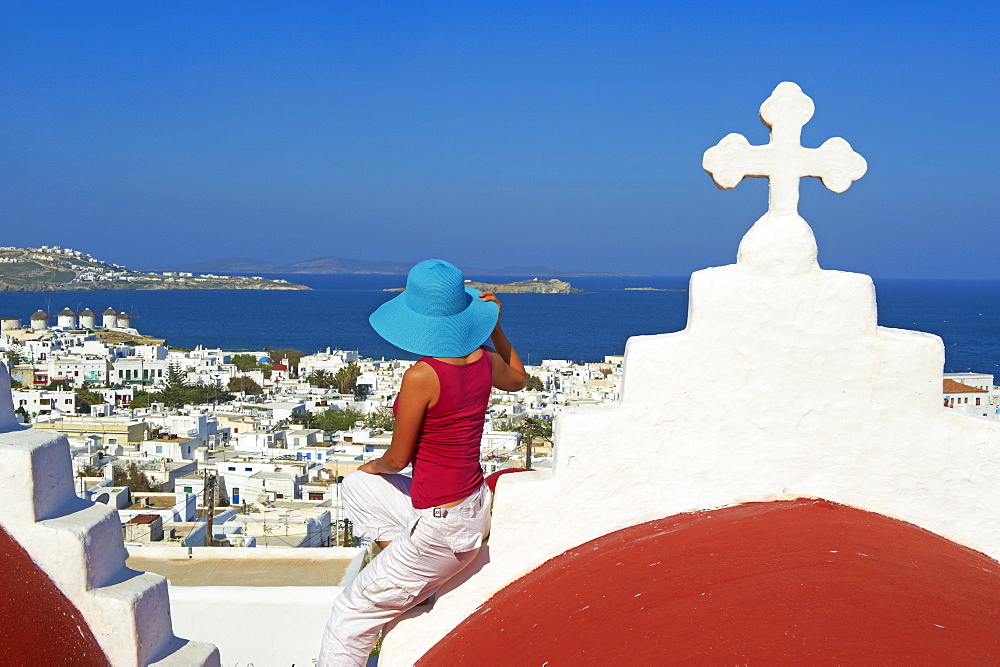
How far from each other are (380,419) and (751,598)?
4184 centimetres

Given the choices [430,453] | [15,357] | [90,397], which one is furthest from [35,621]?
[15,357]

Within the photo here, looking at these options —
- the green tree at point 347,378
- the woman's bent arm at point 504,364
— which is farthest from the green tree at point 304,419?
Answer: the woman's bent arm at point 504,364

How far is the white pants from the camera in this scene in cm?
258

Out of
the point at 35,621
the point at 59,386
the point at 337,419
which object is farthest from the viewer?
the point at 59,386

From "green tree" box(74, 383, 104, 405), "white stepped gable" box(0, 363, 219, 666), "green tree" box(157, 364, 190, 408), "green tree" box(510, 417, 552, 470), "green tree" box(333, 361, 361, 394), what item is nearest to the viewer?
"white stepped gable" box(0, 363, 219, 666)

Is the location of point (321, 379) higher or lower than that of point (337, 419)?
lower

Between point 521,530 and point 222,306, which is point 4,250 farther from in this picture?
point 521,530

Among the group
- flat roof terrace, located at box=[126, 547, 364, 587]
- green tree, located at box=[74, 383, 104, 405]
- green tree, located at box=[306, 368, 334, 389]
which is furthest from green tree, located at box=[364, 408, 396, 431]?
flat roof terrace, located at box=[126, 547, 364, 587]

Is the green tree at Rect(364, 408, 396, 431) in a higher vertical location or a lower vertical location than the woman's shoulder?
lower

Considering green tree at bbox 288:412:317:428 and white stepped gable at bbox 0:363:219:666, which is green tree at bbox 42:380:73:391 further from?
white stepped gable at bbox 0:363:219:666

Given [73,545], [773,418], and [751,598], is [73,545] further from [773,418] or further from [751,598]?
[773,418]

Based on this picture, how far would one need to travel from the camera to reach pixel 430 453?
102 inches

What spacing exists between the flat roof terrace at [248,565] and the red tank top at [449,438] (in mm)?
5491

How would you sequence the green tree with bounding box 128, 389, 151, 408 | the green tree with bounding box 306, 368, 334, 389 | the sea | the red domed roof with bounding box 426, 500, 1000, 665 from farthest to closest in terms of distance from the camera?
the sea, the green tree with bounding box 306, 368, 334, 389, the green tree with bounding box 128, 389, 151, 408, the red domed roof with bounding box 426, 500, 1000, 665
